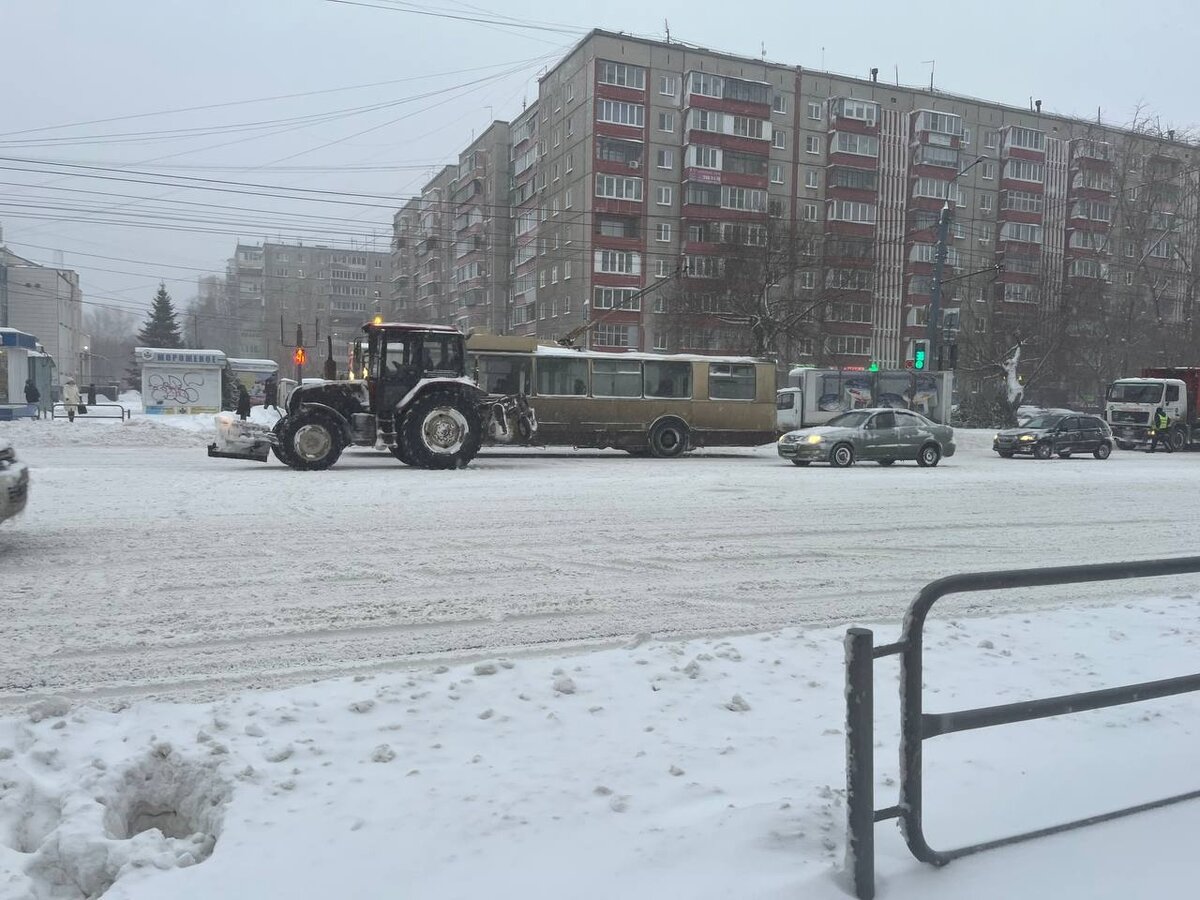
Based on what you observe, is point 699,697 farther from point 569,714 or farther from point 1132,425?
point 1132,425

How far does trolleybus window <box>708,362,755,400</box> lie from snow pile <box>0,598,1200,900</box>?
20.2m

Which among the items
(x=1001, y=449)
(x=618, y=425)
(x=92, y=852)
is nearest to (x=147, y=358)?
(x=618, y=425)

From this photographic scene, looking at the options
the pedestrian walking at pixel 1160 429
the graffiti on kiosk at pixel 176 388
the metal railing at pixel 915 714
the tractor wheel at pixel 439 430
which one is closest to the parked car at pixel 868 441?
the tractor wheel at pixel 439 430

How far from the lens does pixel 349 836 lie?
10.4ft

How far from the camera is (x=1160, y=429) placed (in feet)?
111

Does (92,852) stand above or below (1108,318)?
below

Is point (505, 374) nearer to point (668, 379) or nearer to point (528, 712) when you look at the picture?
point (668, 379)

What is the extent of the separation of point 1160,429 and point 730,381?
19424 millimetres

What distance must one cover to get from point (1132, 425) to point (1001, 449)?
10.5 metres

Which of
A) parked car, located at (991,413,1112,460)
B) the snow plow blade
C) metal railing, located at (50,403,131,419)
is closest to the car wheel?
parked car, located at (991,413,1112,460)

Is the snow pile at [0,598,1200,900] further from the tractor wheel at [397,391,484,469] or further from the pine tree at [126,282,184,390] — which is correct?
the pine tree at [126,282,184,390]

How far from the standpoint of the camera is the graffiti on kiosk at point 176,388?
3584 centimetres

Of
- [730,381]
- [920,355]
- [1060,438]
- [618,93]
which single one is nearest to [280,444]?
[730,381]

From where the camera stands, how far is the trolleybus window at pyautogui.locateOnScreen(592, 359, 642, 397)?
2433cm
